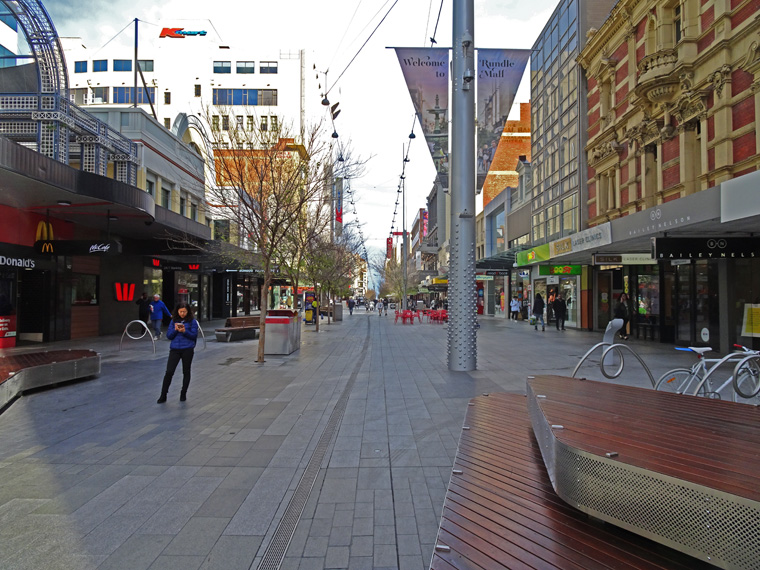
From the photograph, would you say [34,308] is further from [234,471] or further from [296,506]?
[296,506]

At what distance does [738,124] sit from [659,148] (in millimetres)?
3926

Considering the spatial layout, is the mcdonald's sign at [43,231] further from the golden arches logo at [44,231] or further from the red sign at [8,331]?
the red sign at [8,331]

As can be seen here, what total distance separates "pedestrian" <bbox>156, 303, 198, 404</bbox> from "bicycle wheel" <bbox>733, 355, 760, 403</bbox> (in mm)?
7436

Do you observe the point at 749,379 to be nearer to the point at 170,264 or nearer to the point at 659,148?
the point at 659,148

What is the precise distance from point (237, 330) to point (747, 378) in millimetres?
15181

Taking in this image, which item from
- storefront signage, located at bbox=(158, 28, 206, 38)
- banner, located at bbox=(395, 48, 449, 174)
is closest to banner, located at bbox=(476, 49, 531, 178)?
banner, located at bbox=(395, 48, 449, 174)

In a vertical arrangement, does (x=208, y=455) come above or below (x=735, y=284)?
below

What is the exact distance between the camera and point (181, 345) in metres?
7.67

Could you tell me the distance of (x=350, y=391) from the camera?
8.55 m

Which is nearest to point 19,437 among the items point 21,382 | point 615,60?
point 21,382

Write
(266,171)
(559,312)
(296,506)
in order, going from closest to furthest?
(296,506) → (266,171) → (559,312)

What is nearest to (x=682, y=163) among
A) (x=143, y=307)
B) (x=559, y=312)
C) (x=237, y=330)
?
(x=559, y=312)

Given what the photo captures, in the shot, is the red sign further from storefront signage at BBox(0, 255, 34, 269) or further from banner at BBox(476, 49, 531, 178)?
banner at BBox(476, 49, 531, 178)

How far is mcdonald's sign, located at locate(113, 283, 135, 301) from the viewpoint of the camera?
66.7 feet
